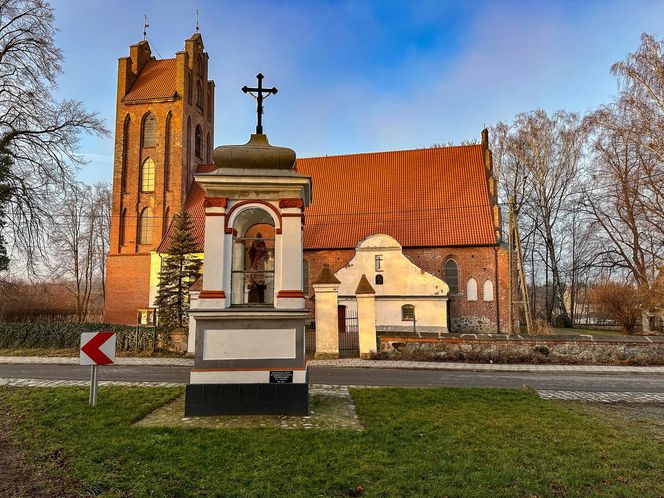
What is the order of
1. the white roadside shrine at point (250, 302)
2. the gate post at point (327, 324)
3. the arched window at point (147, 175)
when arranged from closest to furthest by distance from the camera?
1. the white roadside shrine at point (250, 302)
2. the gate post at point (327, 324)
3. the arched window at point (147, 175)

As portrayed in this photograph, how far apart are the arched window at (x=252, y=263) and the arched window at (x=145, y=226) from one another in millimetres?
24317

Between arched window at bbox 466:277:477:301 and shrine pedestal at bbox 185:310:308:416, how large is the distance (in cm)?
2035

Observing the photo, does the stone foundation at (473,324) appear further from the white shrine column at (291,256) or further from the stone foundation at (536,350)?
the white shrine column at (291,256)

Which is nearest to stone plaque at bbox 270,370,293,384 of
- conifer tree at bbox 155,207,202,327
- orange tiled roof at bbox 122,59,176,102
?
conifer tree at bbox 155,207,202,327

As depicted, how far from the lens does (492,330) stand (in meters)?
→ 25.2

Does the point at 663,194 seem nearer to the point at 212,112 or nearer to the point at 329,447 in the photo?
the point at 329,447

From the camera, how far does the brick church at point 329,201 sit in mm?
26250

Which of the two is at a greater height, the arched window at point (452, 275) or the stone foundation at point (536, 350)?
the arched window at point (452, 275)

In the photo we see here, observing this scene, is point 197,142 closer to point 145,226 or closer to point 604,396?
point 145,226

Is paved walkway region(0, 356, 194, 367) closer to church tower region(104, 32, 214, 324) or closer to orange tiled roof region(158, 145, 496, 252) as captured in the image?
orange tiled roof region(158, 145, 496, 252)

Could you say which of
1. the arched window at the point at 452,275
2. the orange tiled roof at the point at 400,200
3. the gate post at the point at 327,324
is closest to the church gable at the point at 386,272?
the orange tiled roof at the point at 400,200

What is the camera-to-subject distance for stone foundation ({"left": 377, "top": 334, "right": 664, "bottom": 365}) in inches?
625

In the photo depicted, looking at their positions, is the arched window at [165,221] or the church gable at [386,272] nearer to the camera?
the church gable at [386,272]

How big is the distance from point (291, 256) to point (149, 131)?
91.7ft
